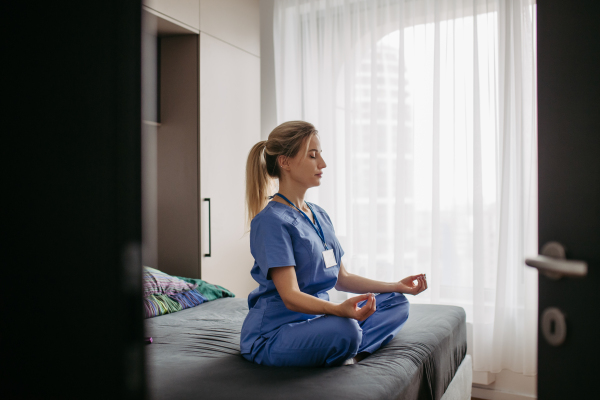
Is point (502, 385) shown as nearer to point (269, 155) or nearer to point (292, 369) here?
point (292, 369)

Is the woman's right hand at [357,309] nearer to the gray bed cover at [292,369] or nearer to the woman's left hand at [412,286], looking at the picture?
the gray bed cover at [292,369]

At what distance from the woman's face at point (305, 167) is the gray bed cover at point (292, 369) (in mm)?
672

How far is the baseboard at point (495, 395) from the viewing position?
9.08 ft

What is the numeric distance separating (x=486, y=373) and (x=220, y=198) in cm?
198

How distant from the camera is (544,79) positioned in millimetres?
793

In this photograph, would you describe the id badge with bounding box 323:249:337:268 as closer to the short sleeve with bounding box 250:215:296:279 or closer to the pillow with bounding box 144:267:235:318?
the short sleeve with bounding box 250:215:296:279

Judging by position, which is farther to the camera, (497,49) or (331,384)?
(497,49)

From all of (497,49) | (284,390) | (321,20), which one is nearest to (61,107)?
(284,390)

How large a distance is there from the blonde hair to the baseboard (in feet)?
6.33

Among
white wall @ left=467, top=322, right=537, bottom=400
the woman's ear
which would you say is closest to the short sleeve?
the woman's ear

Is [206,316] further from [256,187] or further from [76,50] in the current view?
[76,50]

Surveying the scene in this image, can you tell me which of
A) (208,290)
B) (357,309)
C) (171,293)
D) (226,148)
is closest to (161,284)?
(171,293)

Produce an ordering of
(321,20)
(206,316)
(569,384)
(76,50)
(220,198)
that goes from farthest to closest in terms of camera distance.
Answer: (321,20) → (220,198) → (206,316) → (569,384) → (76,50)

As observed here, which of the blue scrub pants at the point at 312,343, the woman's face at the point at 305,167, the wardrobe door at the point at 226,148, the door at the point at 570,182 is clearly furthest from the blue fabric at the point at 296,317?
the wardrobe door at the point at 226,148
